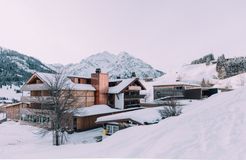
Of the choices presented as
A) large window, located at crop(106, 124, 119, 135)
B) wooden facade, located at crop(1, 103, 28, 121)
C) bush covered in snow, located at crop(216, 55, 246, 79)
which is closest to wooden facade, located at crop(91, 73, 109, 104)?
large window, located at crop(106, 124, 119, 135)

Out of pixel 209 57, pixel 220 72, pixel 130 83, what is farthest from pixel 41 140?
pixel 209 57

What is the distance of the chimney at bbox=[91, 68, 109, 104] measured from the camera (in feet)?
125

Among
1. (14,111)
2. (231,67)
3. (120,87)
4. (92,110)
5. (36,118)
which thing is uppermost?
(231,67)

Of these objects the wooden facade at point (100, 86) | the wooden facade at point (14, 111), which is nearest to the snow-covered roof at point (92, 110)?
the wooden facade at point (100, 86)

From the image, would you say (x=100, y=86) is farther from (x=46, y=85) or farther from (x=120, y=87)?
(x=46, y=85)

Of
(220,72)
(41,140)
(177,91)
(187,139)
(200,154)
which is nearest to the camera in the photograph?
(200,154)

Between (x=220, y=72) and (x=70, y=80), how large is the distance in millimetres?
89184

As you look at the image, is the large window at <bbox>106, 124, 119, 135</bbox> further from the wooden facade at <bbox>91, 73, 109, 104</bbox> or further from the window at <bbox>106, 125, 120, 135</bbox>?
the wooden facade at <bbox>91, 73, 109, 104</bbox>

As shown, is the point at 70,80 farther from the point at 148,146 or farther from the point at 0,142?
the point at 148,146

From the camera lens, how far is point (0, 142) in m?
24.0

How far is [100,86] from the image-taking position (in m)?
38.3

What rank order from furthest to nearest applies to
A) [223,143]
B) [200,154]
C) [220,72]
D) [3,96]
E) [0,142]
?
[220,72], [3,96], [0,142], [223,143], [200,154]

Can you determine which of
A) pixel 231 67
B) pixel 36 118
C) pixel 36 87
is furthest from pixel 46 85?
pixel 231 67

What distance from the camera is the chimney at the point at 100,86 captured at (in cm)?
3812
